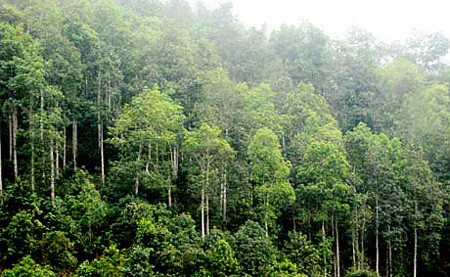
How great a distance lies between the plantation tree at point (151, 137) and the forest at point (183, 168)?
99 mm

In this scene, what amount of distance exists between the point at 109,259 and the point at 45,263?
2.44 meters

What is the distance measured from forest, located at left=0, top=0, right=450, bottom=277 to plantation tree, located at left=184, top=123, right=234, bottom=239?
0.10m

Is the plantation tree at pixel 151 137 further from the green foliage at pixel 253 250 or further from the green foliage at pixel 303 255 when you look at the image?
the green foliage at pixel 303 255

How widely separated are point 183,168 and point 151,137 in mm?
2602

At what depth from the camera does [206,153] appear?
22141 mm

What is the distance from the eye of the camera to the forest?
19.2 metres

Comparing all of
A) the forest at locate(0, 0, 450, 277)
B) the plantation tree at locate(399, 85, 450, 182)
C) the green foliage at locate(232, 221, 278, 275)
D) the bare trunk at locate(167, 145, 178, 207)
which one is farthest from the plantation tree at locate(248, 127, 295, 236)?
the plantation tree at locate(399, 85, 450, 182)

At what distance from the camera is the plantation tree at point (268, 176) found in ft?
72.2

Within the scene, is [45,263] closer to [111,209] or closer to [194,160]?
[111,209]

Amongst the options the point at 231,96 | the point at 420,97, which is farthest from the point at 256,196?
the point at 420,97

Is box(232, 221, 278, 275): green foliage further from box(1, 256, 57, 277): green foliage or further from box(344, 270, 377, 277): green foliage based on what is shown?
box(1, 256, 57, 277): green foliage

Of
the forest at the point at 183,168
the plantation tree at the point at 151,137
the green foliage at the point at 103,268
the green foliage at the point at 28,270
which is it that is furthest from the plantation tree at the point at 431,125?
the green foliage at the point at 28,270

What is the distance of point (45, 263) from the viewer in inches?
688

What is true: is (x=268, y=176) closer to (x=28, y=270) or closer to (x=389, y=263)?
(x=389, y=263)
